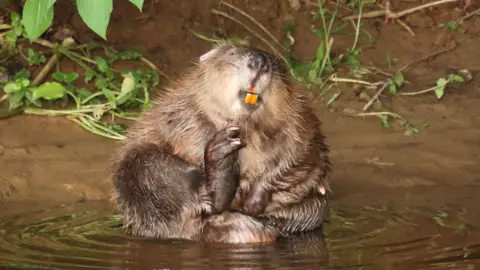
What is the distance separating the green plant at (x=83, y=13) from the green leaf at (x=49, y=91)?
178cm

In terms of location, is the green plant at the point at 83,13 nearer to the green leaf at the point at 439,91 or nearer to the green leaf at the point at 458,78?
the green leaf at the point at 439,91

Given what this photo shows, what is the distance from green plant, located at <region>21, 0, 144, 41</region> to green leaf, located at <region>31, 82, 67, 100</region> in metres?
1.78

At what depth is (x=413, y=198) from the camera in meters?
4.54

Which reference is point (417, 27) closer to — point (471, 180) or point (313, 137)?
point (471, 180)

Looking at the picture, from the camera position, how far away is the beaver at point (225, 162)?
386 cm

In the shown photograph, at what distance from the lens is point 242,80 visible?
379cm

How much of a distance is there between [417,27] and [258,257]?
2918 mm

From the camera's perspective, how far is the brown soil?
462 centimetres

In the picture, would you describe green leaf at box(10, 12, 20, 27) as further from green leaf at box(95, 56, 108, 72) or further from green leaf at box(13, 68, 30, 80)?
green leaf at box(95, 56, 108, 72)

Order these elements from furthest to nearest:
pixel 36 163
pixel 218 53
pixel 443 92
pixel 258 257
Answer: pixel 443 92 < pixel 36 163 < pixel 218 53 < pixel 258 257

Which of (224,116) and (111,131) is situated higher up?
(224,116)

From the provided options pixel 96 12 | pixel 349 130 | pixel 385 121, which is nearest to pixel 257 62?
pixel 96 12

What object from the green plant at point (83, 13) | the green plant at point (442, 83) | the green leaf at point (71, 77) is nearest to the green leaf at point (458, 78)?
the green plant at point (442, 83)

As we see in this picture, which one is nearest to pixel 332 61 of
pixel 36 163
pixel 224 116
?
pixel 36 163
